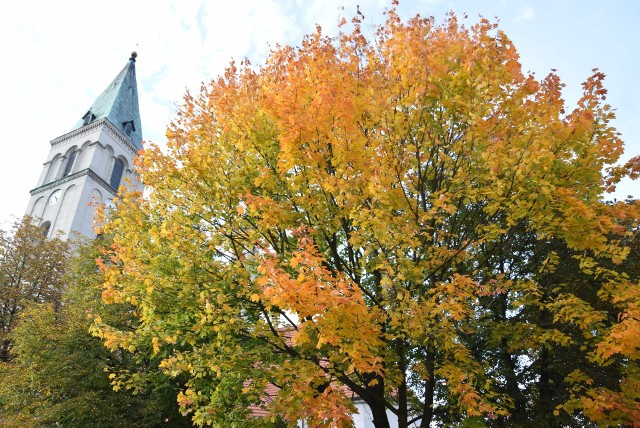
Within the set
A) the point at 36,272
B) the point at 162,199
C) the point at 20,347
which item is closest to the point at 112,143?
the point at 36,272

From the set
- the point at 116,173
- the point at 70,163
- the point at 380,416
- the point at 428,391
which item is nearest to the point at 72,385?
the point at 380,416

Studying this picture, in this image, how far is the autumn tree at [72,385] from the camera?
12.6m

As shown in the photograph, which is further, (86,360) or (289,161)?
(86,360)

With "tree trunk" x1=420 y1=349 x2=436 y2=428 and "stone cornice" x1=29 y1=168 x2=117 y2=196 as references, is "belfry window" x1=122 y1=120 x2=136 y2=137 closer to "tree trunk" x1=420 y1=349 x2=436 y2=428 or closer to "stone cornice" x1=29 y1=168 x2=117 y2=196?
"stone cornice" x1=29 y1=168 x2=117 y2=196

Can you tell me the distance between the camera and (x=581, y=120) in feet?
20.9

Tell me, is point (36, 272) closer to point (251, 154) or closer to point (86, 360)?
point (86, 360)

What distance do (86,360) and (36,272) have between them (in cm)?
1256

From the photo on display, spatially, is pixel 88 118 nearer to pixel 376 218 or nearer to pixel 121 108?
pixel 121 108

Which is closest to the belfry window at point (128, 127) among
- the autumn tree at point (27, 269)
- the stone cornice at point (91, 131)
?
the stone cornice at point (91, 131)

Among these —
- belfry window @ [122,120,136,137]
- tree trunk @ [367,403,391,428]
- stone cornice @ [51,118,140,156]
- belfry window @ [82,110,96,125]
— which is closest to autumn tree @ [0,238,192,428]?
tree trunk @ [367,403,391,428]

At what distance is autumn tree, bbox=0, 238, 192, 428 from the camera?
1256cm

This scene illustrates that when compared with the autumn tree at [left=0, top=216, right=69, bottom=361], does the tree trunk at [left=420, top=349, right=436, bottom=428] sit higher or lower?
lower

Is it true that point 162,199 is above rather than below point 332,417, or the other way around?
above

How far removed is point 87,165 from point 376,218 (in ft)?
140
